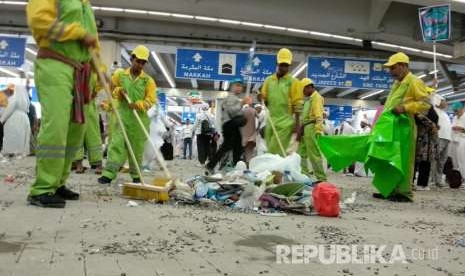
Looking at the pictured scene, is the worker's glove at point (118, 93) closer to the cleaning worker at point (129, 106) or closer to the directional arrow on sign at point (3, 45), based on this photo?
the cleaning worker at point (129, 106)

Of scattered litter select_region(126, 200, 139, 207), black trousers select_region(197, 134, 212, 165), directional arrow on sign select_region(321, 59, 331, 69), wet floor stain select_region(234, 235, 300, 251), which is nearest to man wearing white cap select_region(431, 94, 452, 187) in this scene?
black trousers select_region(197, 134, 212, 165)

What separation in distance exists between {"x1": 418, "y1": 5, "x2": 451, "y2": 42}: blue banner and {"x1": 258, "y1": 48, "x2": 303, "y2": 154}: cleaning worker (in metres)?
2.71

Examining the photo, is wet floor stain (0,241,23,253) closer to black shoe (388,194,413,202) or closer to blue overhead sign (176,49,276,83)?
black shoe (388,194,413,202)

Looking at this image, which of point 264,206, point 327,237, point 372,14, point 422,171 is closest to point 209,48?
point 372,14

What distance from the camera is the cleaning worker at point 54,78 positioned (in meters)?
4.22

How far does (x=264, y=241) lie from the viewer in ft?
10.9

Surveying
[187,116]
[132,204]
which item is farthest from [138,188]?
[187,116]

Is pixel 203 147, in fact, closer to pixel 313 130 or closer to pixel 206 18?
pixel 206 18

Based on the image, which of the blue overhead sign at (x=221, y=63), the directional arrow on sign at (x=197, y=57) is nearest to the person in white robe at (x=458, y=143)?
the blue overhead sign at (x=221, y=63)

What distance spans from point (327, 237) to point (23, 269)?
1968mm

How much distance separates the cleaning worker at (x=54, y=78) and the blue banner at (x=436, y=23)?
590cm

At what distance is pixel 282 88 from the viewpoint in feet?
23.4

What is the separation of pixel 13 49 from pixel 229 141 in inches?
421

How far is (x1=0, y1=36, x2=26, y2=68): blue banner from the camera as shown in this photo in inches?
633
